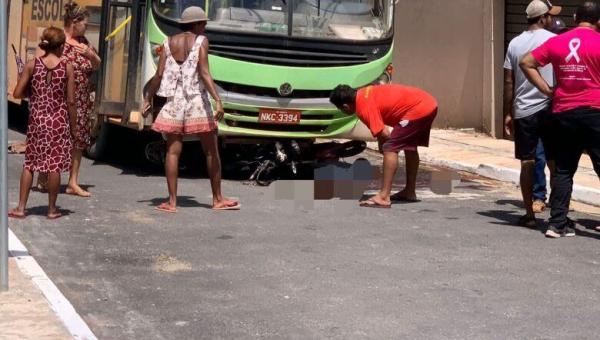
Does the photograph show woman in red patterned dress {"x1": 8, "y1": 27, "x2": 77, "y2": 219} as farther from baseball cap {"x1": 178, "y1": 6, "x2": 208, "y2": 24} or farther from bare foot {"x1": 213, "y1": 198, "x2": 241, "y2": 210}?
bare foot {"x1": 213, "y1": 198, "x2": 241, "y2": 210}

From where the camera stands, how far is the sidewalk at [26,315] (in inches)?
244

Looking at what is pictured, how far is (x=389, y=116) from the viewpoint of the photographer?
35.6 feet

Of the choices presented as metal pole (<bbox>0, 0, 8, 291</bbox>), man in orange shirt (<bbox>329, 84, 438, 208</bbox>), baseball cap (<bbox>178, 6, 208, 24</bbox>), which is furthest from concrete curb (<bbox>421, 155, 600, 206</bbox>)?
metal pole (<bbox>0, 0, 8, 291</bbox>)

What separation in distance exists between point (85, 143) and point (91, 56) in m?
0.84

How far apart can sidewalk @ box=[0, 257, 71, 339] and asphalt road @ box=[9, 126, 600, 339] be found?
242 millimetres

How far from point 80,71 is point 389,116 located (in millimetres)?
2758

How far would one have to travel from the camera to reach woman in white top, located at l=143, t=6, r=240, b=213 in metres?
10.1

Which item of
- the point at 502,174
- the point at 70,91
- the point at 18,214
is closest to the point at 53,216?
the point at 18,214

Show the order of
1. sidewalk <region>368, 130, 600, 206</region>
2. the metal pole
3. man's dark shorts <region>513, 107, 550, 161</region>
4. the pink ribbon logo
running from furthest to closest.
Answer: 1. sidewalk <region>368, 130, 600, 206</region>
2. man's dark shorts <region>513, 107, 550, 161</region>
3. the pink ribbon logo
4. the metal pole

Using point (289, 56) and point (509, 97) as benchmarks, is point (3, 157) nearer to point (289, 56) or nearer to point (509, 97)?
point (509, 97)

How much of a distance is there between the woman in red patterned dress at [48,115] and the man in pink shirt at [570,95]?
11.8 feet

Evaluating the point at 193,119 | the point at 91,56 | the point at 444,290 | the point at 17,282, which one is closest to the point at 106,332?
the point at 17,282

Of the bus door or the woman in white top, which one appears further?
the bus door

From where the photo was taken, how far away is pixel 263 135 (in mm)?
12156
